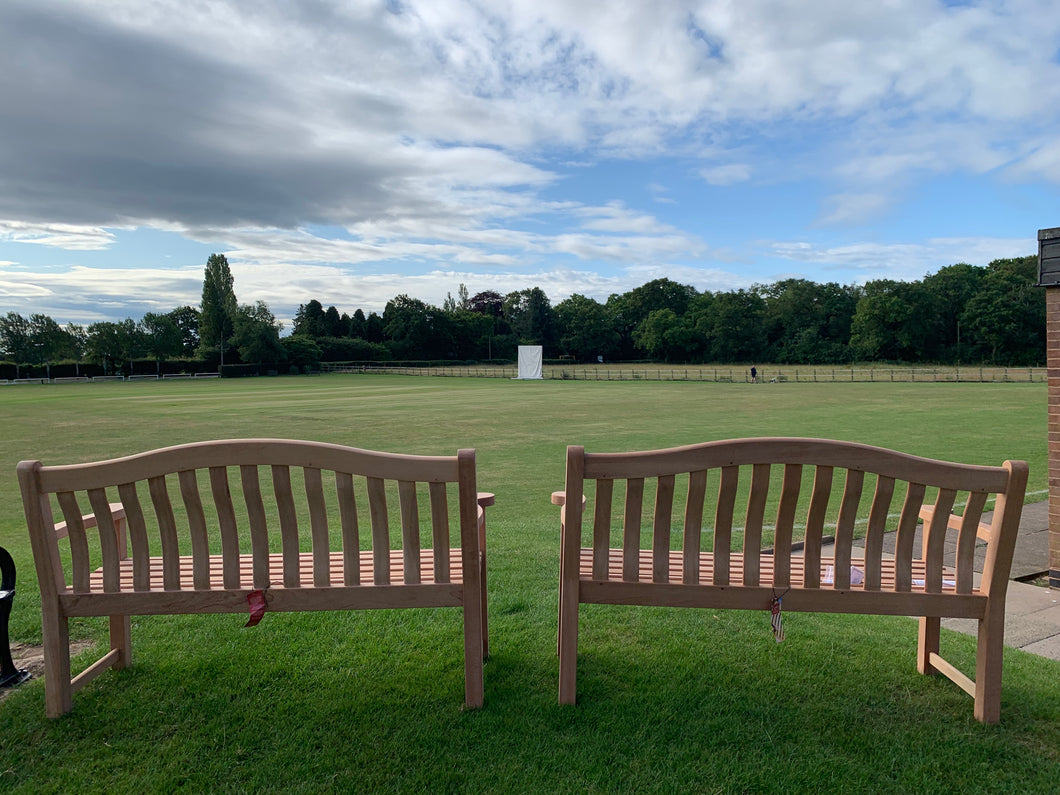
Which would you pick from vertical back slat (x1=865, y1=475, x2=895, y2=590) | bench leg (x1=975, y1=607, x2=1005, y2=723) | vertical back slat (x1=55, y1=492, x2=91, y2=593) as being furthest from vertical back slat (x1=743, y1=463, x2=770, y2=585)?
vertical back slat (x1=55, y1=492, x2=91, y2=593)

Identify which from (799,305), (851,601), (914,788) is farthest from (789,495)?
(799,305)

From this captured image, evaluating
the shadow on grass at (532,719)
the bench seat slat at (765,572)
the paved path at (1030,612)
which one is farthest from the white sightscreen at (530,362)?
the bench seat slat at (765,572)

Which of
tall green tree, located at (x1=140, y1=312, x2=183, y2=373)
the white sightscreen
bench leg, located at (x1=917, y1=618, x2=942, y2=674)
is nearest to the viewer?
bench leg, located at (x1=917, y1=618, x2=942, y2=674)

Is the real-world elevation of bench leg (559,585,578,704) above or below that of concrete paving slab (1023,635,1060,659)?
above

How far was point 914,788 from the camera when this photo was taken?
2389mm

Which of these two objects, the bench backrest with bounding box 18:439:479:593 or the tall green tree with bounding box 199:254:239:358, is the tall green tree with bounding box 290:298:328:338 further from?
the bench backrest with bounding box 18:439:479:593

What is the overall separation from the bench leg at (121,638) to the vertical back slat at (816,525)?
2972 millimetres

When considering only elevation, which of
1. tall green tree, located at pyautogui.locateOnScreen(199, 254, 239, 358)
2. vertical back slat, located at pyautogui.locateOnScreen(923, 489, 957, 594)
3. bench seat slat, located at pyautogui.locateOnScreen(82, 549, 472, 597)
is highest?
tall green tree, located at pyautogui.locateOnScreen(199, 254, 239, 358)

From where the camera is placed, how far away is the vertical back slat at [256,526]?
2750 millimetres

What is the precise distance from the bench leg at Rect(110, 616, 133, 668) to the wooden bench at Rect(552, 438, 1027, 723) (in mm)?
2001

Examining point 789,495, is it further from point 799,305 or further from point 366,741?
point 799,305

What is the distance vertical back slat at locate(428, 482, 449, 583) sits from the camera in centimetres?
278

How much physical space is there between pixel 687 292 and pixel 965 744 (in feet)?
403

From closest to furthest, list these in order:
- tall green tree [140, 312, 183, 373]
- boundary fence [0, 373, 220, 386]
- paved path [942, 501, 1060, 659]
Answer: paved path [942, 501, 1060, 659] → boundary fence [0, 373, 220, 386] → tall green tree [140, 312, 183, 373]
